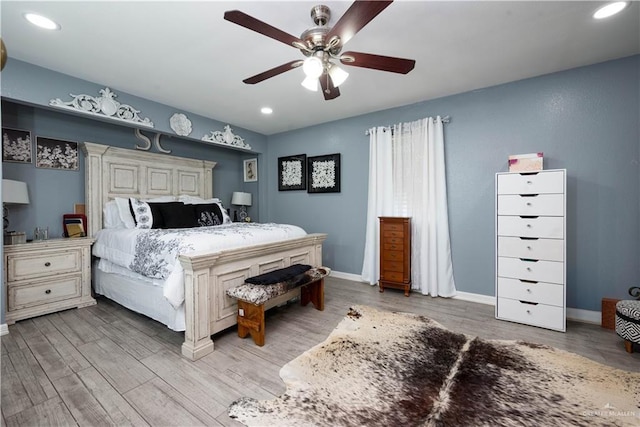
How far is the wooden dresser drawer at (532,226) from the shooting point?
8.30 ft

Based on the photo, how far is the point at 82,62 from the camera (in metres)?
2.58

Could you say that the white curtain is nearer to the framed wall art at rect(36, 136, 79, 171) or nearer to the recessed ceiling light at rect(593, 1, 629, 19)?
the recessed ceiling light at rect(593, 1, 629, 19)

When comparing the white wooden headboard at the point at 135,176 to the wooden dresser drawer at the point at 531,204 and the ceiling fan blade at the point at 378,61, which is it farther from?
the wooden dresser drawer at the point at 531,204

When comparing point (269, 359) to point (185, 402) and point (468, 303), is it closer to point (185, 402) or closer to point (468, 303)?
point (185, 402)

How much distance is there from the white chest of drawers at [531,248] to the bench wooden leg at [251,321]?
2370mm

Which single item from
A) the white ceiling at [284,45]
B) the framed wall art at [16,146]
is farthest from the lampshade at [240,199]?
the framed wall art at [16,146]

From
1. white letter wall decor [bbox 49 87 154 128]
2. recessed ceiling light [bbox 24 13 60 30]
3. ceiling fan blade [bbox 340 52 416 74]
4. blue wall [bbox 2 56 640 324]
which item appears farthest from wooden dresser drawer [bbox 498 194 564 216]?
white letter wall decor [bbox 49 87 154 128]

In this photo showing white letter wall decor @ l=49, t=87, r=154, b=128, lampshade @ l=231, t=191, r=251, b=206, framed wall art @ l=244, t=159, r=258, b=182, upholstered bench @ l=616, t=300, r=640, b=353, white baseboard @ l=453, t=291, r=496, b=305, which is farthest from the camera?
framed wall art @ l=244, t=159, r=258, b=182

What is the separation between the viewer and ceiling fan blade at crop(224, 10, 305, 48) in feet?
4.76

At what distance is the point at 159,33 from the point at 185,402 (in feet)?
8.72

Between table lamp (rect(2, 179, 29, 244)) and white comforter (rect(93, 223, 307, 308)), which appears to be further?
table lamp (rect(2, 179, 29, 244))

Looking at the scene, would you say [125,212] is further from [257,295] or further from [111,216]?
[257,295]

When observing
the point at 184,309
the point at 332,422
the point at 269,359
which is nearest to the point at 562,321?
the point at 332,422

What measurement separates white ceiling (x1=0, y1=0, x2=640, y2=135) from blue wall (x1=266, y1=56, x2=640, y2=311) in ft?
0.72
